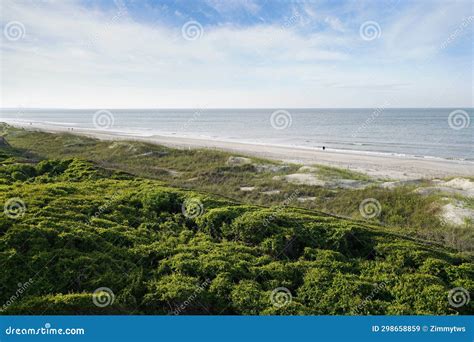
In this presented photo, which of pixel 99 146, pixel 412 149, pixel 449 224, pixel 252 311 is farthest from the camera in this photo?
pixel 412 149

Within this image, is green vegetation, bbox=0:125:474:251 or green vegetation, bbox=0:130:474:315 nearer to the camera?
green vegetation, bbox=0:130:474:315

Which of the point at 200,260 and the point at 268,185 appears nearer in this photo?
the point at 200,260

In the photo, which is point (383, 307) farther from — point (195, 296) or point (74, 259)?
point (74, 259)

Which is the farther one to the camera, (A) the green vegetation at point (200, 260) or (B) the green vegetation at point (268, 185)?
(B) the green vegetation at point (268, 185)

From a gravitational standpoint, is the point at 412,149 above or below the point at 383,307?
above

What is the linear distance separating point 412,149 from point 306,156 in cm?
2113

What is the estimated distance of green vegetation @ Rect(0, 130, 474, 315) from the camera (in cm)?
793

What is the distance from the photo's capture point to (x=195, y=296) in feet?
26.7

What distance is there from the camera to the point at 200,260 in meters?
9.44

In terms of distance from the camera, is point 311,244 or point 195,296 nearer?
point 195,296

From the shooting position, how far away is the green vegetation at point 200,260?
7934 millimetres

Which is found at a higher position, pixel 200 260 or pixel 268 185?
pixel 268 185

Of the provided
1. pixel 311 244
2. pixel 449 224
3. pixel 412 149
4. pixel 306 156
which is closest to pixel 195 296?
pixel 311 244

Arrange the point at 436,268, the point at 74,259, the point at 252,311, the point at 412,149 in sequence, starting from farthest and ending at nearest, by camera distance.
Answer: the point at 412,149 < the point at 436,268 < the point at 74,259 < the point at 252,311
